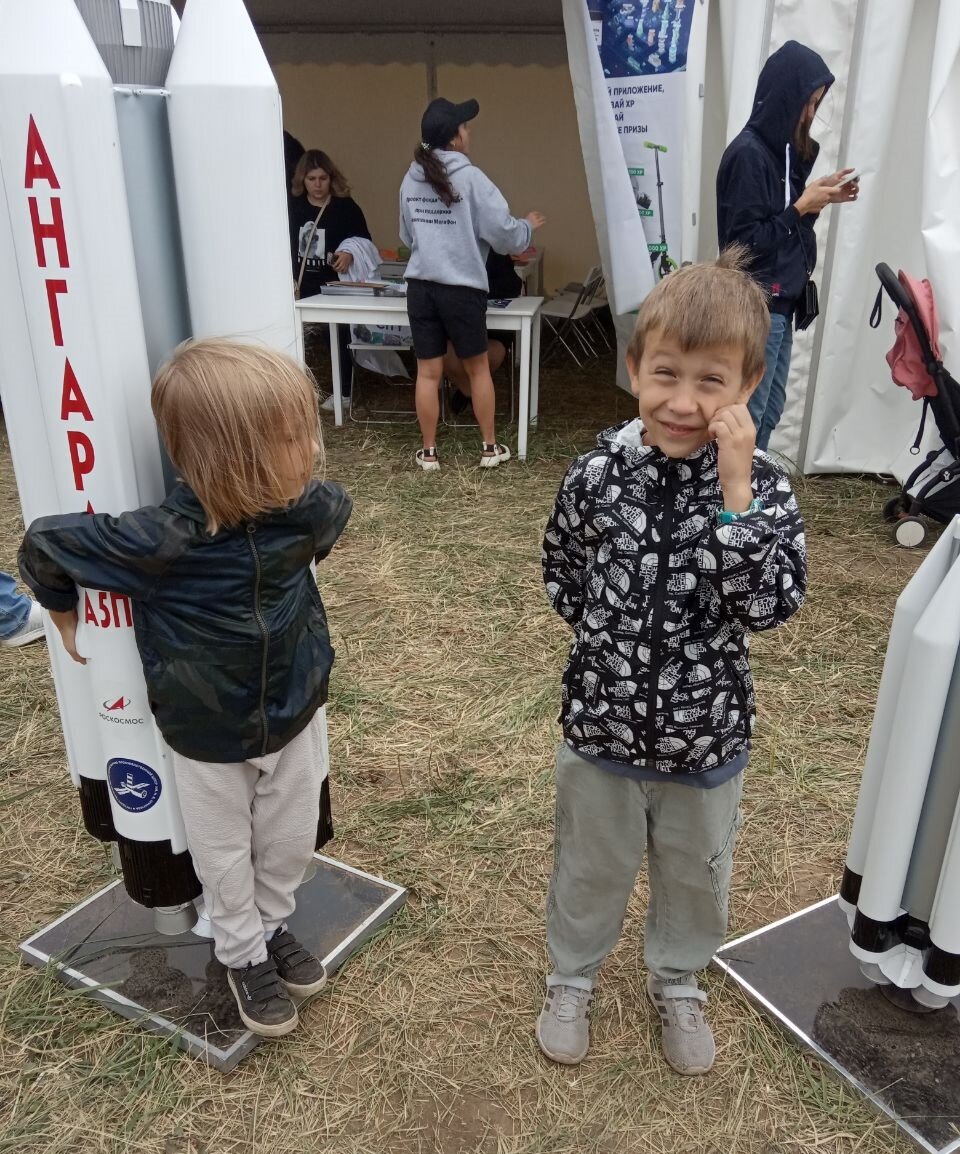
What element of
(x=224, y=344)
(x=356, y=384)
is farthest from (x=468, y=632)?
(x=356, y=384)

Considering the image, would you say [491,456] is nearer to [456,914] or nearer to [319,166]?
[319,166]

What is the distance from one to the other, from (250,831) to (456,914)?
0.71m

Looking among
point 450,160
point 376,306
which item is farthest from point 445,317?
point 450,160

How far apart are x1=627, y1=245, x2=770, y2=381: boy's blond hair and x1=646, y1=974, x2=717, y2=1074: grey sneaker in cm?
130

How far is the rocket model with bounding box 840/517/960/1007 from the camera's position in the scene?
1811mm

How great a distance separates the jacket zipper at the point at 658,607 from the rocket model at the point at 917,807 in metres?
0.48

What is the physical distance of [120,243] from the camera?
166 cm

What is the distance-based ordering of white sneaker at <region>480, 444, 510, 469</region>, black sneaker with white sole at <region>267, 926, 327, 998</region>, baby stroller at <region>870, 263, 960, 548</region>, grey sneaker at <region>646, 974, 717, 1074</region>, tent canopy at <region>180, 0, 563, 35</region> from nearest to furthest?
grey sneaker at <region>646, 974, 717, 1074</region>
black sneaker with white sole at <region>267, 926, 327, 998</region>
baby stroller at <region>870, 263, 960, 548</region>
white sneaker at <region>480, 444, 510, 469</region>
tent canopy at <region>180, 0, 563, 35</region>

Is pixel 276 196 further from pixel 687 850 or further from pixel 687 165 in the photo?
pixel 687 165

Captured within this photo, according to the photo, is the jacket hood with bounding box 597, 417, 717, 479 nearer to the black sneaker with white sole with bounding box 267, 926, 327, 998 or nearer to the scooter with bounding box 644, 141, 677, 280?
the black sneaker with white sole with bounding box 267, 926, 327, 998

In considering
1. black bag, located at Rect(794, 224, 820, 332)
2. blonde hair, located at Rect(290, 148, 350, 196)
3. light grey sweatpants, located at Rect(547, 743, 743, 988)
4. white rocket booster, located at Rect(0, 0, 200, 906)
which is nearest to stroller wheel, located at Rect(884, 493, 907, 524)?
black bag, located at Rect(794, 224, 820, 332)

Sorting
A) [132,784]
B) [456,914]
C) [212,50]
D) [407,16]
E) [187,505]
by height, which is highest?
[407,16]

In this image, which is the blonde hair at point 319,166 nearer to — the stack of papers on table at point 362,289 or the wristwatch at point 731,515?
the stack of papers on table at point 362,289

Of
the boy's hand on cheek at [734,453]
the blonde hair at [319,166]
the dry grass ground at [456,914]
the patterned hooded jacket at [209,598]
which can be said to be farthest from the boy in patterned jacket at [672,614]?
the blonde hair at [319,166]
